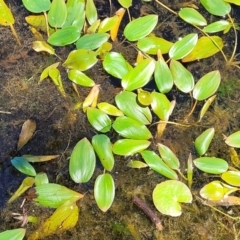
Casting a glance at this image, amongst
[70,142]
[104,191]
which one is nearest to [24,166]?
[70,142]

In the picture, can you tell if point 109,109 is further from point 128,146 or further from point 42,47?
point 42,47

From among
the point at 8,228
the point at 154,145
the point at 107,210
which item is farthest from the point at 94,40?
the point at 8,228

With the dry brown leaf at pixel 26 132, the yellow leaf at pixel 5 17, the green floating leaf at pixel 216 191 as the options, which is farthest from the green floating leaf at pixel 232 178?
the yellow leaf at pixel 5 17

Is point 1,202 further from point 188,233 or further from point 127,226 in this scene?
point 188,233

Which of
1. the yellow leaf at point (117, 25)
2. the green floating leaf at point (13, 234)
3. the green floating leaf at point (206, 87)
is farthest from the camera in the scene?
the yellow leaf at point (117, 25)

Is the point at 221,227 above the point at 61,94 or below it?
below

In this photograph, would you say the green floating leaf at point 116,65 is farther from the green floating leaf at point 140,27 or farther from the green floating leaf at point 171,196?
the green floating leaf at point 171,196
